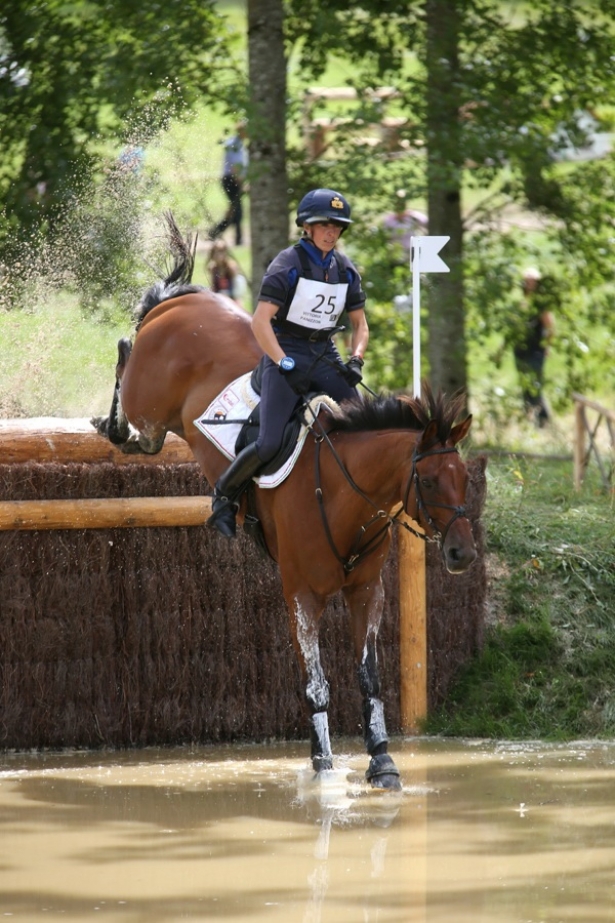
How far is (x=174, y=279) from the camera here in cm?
888

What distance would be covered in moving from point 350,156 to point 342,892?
9543mm

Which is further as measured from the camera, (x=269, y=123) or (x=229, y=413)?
(x=269, y=123)

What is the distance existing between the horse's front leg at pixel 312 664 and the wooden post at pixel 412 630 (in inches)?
49.3

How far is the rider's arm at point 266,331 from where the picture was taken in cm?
696

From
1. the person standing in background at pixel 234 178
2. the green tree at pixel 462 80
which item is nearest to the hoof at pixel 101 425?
the person standing in background at pixel 234 178

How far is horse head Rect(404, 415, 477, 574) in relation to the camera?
6348 millimetres

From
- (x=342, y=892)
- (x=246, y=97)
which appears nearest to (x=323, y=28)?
(x=246, y=97)

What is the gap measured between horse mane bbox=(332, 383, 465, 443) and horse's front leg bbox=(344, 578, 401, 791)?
83 centimetres

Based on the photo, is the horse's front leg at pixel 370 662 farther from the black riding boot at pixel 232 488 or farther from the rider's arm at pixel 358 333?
the rider's arm at pixel 358 333

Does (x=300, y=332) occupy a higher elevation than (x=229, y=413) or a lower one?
higher

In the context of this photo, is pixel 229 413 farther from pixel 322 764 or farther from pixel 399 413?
pixel 322 764

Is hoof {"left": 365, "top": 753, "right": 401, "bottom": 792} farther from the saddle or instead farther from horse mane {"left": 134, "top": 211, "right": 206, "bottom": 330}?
horse mane {"left": 134, "top": 211, "right": 206, "bottom": 330}

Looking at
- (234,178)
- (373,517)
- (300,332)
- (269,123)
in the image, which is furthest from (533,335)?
(373,517)

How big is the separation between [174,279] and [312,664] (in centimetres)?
294
